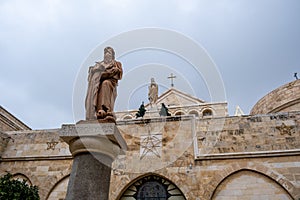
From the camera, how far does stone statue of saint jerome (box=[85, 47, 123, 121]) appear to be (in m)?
4.89

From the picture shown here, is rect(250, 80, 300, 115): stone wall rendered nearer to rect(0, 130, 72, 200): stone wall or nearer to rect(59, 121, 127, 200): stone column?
rect(0, 130, 72, 200): stone wall

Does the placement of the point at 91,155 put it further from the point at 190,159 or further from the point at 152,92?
the point at 152,92

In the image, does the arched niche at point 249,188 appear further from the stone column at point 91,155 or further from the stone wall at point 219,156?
the stone column at point 91,155

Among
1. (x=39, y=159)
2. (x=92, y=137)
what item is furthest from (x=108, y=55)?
(x=39, y=159)

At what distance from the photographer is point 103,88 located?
16.6 ft

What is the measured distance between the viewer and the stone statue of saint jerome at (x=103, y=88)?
16.1ft

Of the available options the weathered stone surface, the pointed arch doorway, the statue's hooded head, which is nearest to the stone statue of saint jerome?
the statue's hooded head

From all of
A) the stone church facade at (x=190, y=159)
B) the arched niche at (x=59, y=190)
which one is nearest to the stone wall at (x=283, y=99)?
the stone church facade at (x=190, y=159)

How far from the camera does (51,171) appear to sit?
10.1 m

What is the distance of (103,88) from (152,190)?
5.44 m

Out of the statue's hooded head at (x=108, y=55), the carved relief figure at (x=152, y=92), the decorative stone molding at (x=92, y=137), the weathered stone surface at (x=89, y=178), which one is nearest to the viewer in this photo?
the weathered stone surface at (x=89, y=178)

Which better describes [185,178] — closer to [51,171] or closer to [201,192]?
[201,192]

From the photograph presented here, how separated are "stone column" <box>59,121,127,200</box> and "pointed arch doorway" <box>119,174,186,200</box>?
16.6 ft

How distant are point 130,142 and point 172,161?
1.73 m
